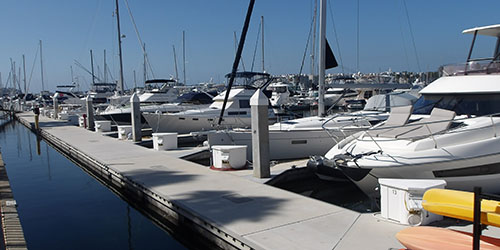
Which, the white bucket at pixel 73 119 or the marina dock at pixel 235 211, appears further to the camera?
the white bucket at pixel 73 119

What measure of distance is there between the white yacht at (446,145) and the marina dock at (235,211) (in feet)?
5.70

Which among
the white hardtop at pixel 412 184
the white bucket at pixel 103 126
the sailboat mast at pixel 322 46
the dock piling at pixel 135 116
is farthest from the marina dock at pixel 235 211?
the white bucket at pixel 103 126

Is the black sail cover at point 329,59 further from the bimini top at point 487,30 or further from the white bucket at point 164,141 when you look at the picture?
the white bucket at point 164,141

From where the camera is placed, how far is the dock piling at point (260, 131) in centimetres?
955

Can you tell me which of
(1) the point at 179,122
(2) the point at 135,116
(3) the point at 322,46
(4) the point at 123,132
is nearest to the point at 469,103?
(3) the point at 322,46

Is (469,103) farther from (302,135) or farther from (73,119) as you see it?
(73,119)

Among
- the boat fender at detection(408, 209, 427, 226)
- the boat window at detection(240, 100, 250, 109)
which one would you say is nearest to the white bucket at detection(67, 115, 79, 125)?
the boat window at detection(240, 100, 250, 109)

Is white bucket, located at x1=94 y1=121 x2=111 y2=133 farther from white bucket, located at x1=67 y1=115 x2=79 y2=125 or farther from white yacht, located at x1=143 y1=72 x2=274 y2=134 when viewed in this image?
white bucket, located at x1=67 y1=115 x2=79 y2=125

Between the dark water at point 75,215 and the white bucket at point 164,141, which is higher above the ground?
the white bucket at point 164,141

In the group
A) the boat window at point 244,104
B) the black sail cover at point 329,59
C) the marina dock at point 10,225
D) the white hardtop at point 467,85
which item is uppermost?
the black sail cover at point 329,59

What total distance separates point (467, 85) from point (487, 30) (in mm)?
2376

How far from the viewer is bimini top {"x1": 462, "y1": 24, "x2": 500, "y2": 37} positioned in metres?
11.2

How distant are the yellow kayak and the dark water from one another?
4773mm

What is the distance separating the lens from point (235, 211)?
7.38m
